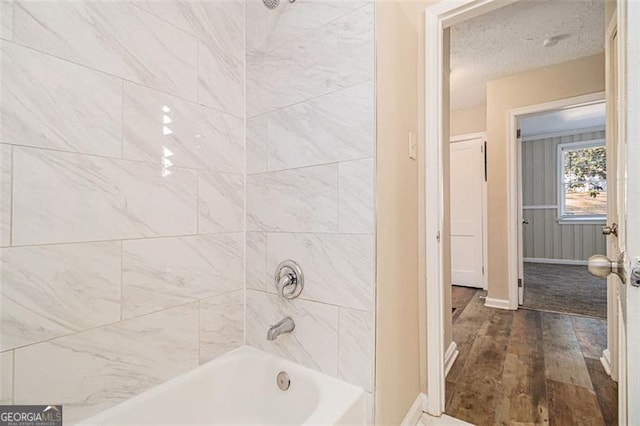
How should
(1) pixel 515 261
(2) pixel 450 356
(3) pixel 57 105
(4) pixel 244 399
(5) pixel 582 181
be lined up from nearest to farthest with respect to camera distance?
1. (3) pixel 57 105
2. (4) pixel 244 399
3. (2) pixel 450 356
4. (1) pixel 515 261
5. (5) pixel 582 181

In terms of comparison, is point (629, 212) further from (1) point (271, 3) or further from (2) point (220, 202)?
(1) point (271, 3)

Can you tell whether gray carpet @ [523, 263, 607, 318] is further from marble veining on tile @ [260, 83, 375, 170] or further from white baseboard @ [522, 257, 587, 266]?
marble veining on tile @ [260, 83, 375, 170]

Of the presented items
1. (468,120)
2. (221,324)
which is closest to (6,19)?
(221,324)

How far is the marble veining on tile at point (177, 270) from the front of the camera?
1147 millimetres

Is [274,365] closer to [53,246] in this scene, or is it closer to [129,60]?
[53,246]

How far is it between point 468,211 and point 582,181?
11.9 ft

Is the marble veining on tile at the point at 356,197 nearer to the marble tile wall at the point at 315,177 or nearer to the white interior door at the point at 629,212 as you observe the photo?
the marble tile wall at the point at 315,177

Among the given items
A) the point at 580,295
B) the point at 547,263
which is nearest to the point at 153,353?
the point at 580,295

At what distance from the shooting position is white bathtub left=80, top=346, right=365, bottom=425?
1.10m

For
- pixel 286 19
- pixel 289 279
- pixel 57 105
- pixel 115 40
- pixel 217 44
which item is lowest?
pixel 289 279

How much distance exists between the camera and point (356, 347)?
121 centimetres

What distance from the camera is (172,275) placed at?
4.19 ft

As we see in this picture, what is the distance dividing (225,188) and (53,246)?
0.71m

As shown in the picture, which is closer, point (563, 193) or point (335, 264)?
point (335, 264)
